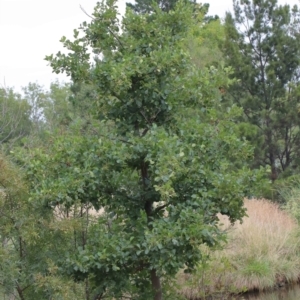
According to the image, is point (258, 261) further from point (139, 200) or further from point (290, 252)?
point (139, 200)

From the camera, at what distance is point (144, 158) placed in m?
4.59

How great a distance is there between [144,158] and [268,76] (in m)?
12.1

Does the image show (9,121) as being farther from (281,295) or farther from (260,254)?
(281,295)

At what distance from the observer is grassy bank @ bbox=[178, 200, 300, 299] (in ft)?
31.9

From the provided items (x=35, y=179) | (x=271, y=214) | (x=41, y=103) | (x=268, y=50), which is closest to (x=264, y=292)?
(x=271, y=214)

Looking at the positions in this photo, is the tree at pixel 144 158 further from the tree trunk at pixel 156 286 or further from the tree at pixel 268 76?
the tree at pixel 268 76

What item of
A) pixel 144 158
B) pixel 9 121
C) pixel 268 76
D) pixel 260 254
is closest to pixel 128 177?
pixel 144 158

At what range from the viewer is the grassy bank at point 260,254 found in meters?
9.71

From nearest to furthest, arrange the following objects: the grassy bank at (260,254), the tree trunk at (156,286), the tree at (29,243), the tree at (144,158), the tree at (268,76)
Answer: the tree at (144,158), the tree at (29,243), the tree trunk at (156,286), the grassy bank at (260,254), the tree at (268,76)

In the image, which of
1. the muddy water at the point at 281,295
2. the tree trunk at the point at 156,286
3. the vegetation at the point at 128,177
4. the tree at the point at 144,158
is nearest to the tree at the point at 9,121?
the vegetation at the point at 128,177

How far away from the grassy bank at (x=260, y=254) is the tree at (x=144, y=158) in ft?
14.4

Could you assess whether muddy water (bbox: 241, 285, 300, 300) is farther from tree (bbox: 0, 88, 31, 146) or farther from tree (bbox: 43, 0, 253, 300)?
tree (bbox: 0, 88, 31, 146)

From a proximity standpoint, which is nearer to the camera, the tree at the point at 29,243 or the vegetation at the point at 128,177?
the vegetation at the point at 128,177

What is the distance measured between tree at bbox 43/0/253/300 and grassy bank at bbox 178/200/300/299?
4.39m
